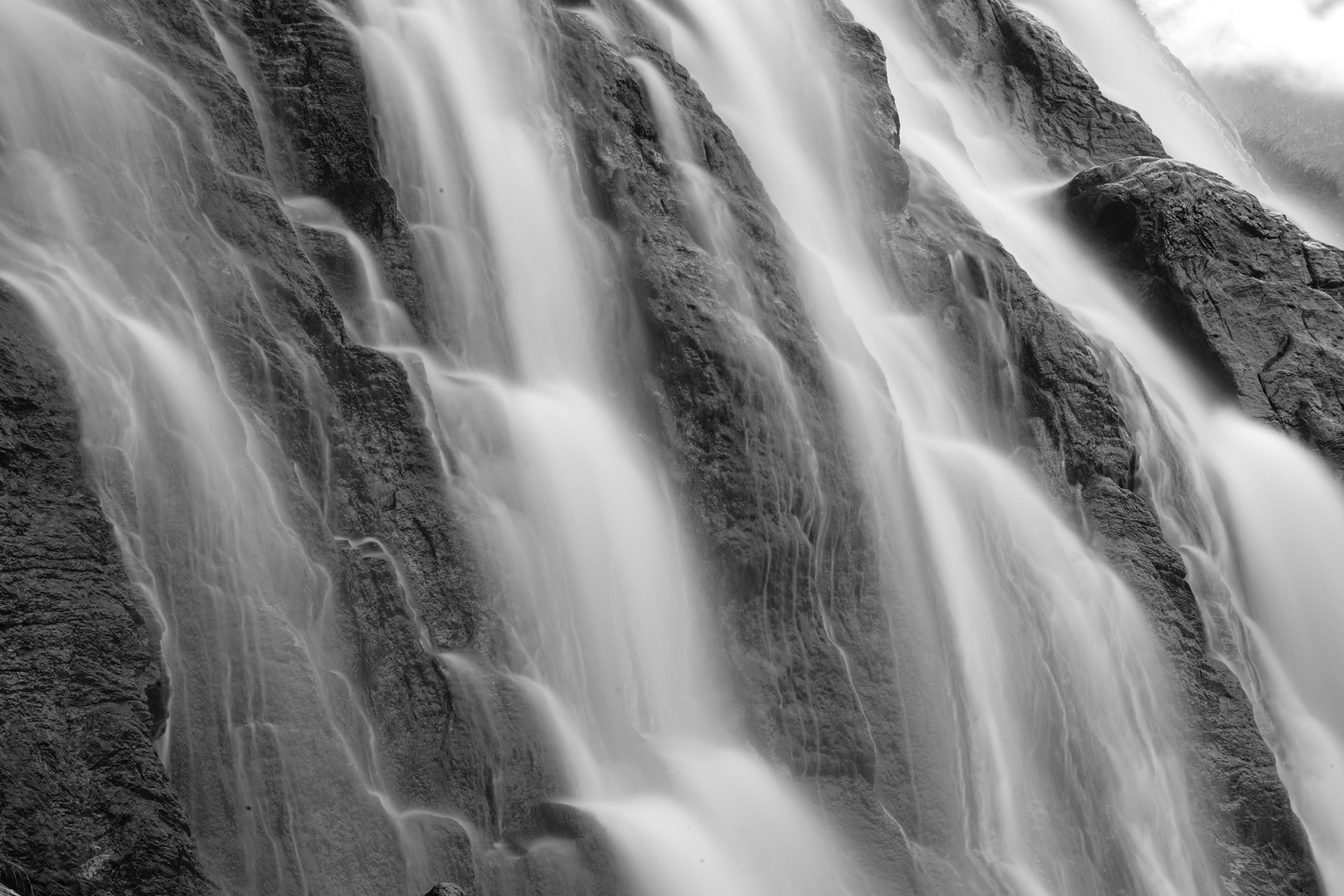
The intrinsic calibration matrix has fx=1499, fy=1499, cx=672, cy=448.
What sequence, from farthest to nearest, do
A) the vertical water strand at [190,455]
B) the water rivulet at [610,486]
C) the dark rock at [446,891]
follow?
1. the water rivulet at [610,486]
2. the vertical water strand at [190,455]
3. the dark rock at [446,891]

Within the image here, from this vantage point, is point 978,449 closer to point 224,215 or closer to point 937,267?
point 937,267

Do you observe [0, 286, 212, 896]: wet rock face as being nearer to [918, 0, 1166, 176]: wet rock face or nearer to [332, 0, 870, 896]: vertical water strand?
[332, 0, 870, 896]: vertical water strand

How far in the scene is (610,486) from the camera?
10.9 m

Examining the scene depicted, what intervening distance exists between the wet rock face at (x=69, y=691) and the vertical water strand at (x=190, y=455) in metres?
0.32

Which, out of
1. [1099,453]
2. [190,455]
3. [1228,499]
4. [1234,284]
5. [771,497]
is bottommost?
[190,455]

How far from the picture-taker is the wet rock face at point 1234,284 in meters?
17.0

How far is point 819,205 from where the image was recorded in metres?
15.7

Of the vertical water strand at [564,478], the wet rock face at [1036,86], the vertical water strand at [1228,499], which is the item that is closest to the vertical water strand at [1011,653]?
the vertical water strand at [564,478]

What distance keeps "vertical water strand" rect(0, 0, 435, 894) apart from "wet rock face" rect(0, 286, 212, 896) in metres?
0.32

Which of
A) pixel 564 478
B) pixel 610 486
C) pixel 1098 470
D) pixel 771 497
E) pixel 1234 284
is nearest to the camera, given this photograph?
pixel 564 478

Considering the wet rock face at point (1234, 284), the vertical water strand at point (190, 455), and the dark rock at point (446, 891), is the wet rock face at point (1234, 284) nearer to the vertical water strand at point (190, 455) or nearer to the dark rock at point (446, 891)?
the vertical water strand at point (190, 455)

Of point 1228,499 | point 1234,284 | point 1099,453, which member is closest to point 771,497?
point 1099,453

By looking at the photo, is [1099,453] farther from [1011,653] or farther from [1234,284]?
[1234,284]

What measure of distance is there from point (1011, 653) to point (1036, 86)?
12076 mm
